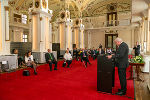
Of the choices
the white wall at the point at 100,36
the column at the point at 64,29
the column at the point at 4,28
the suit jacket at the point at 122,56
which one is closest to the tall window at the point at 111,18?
the white wall at the point at 100,36

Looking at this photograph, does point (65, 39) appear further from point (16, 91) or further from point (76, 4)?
point (16, 91)

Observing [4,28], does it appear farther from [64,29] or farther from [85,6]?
[85,6]

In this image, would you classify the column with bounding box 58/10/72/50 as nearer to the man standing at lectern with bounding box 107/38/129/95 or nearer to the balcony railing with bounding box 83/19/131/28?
the balcony railing with bounding box 83/19/131/28

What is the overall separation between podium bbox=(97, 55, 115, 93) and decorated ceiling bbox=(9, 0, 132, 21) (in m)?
12.2

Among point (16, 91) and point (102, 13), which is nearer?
point (16, 91)

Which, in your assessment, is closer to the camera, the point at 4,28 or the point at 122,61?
the point at 122,61

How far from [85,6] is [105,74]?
673 inches

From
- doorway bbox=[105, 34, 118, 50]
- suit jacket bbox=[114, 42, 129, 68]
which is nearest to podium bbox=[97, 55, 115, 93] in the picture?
suit jacket bbox=[114, 42, 129, 68]

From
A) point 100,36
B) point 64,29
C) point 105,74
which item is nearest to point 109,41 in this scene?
point 100,36

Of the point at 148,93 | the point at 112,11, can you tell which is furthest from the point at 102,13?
the point at 148,93

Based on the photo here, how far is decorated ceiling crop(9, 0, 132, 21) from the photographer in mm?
17672

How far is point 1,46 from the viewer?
7438 millimetres

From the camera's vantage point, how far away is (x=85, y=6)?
19.4 meters

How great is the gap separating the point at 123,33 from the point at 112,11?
13.9 ft
